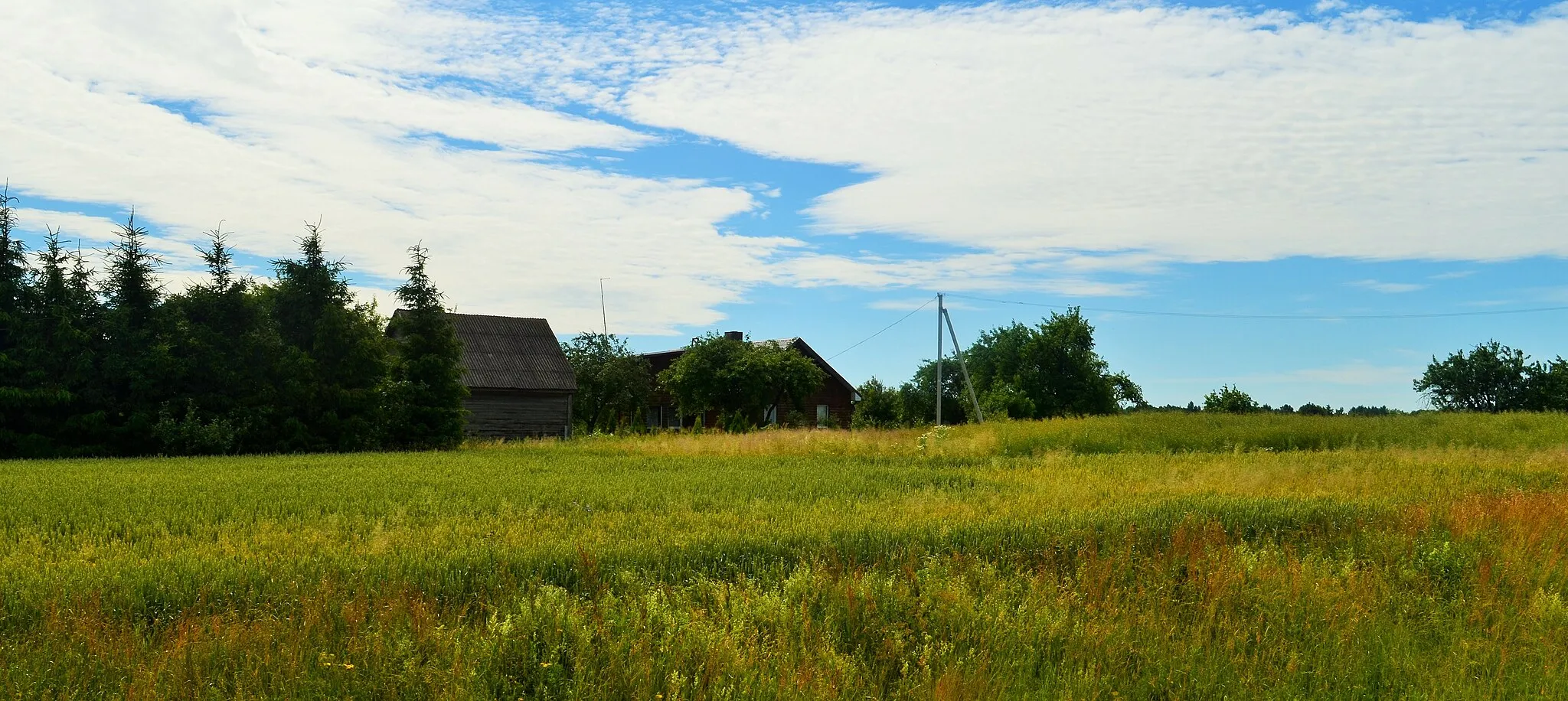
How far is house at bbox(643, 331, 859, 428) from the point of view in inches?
2889

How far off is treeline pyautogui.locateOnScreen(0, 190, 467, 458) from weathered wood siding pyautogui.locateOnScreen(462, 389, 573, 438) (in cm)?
1243

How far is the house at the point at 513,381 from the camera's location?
49469 millimetres

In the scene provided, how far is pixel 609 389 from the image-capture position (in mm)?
71250

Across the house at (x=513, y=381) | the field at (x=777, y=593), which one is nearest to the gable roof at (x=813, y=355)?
the house at (x=513, y=381)

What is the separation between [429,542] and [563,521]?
238 centimetres

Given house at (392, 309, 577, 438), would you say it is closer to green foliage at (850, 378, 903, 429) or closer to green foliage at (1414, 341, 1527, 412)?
green foliage at (850, 378, 903, 429)

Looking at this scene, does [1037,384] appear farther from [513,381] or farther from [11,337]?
[11,337]

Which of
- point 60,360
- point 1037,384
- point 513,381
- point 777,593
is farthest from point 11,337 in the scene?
point 1037,384

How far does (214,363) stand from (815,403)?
45839 millimetres

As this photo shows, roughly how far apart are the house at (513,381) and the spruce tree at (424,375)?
464 inches

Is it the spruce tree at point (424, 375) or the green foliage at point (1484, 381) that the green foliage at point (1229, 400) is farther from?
the spruce tree at point (424, 375)

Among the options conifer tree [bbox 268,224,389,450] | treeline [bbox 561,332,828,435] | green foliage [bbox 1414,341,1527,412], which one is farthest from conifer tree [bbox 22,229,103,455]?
green foliage [bbox 1414,341,1527,412]

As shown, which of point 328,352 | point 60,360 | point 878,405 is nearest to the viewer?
point 60,360

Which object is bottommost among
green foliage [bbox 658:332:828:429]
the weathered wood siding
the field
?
the field
